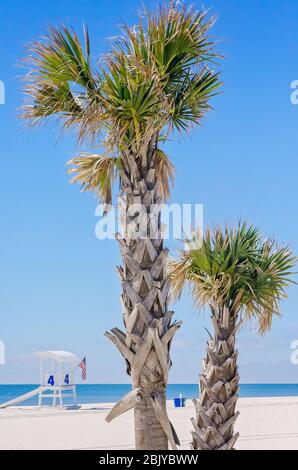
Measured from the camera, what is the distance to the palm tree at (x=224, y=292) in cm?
925

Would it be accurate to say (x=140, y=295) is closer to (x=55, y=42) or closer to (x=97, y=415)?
(x=55, y=42)

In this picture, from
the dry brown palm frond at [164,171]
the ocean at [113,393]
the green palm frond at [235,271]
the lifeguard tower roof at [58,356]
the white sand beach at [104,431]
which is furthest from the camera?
the ocean at [113,393]

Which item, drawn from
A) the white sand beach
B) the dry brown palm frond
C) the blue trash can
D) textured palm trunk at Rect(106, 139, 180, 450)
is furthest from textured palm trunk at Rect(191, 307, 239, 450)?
the blue trash can

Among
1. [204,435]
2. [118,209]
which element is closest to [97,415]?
[204,435]

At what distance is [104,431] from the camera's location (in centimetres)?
2266

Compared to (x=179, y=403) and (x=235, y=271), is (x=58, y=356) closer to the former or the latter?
(x=179, y=403)

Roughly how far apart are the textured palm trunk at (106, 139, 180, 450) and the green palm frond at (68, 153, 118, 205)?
727 millimetres

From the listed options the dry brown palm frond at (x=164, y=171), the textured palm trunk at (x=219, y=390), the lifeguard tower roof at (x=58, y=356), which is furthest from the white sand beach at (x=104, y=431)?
the dry brown palm frond at (x=164, y=171)

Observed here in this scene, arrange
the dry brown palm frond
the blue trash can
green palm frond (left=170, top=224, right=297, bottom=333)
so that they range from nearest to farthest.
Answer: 1. the dry brown palm frond
2. green palm frond (left=170, top=224, right=297, bottom=333)
3. the blue trash can

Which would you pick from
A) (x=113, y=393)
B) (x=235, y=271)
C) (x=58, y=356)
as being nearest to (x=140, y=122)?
(x=235, y=271)

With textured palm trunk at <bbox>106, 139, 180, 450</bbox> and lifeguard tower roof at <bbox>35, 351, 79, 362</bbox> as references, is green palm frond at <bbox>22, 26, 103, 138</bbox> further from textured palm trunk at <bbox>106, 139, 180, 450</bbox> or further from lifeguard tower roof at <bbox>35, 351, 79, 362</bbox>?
lifeguard tower roof at <bbox>35, 351, 79, 362</bbox>

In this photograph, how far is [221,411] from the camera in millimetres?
9289

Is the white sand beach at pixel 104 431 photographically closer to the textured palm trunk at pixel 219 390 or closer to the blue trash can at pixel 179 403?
the blue trash can at pixel 179 403

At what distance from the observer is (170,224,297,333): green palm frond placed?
9227 millimetres
